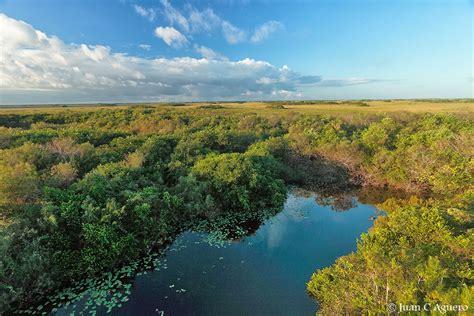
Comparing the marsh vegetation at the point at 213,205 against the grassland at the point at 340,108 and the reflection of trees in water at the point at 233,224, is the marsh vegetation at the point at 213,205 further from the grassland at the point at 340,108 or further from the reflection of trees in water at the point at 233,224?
the grassland at the point at 340,108

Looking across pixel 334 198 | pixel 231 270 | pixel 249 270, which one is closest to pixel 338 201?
pixel 334 198

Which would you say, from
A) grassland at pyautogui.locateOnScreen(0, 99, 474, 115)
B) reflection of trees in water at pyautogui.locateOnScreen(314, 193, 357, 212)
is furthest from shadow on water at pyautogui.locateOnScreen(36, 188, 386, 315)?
grassland at pyautogui.locateOnScreen(0, 99, 474, 115)

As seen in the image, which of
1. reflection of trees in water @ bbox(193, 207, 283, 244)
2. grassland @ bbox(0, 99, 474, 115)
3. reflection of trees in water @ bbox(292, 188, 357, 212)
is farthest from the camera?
grassland @ bbox(0, 99, 474, 115)

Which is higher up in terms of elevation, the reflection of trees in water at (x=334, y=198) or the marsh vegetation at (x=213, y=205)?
the marsh vegetation at (x=213, y=205)

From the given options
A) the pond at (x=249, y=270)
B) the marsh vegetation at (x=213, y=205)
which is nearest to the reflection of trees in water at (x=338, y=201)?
the marsh vegetation at (x=213, y=205)

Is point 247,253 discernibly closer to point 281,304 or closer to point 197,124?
point 281,304

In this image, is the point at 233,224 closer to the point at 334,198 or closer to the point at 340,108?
the point at 334,198

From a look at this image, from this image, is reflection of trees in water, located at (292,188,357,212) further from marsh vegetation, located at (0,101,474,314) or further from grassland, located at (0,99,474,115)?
grassland, located at (0,99,474,115)

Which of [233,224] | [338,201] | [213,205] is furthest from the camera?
[338,201]
